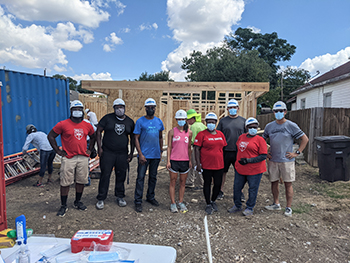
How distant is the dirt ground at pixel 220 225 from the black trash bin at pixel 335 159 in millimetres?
859

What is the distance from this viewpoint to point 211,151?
13.9ft

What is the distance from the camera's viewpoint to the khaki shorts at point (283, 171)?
421cm

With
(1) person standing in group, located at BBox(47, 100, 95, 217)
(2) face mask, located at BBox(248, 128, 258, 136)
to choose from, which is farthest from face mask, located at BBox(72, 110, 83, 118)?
(2) face mask, located at BBox(248, 128, 258, 136)

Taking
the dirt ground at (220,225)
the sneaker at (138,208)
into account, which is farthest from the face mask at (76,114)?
the sneaker at (138,208)

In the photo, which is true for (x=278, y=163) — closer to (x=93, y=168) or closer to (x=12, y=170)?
(x=93, y=168)

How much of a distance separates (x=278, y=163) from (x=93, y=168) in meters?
4.79

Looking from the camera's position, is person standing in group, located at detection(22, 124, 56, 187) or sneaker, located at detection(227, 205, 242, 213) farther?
person standing in group, located at detection(22, 124, 56, 187)

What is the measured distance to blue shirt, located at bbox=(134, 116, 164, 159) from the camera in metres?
A: 4.48

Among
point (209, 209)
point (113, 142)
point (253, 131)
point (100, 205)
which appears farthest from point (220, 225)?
point (113, 142)

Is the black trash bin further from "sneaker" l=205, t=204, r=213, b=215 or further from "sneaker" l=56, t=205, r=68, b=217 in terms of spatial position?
"sneaker" l=56, t=205, r=68, b=217

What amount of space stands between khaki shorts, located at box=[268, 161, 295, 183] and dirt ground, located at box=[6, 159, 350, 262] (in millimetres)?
664

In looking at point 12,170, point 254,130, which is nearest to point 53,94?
point 12,170

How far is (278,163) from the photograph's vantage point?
14.1ft

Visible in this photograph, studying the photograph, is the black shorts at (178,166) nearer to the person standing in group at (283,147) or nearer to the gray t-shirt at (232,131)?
the gray t-shirt at (232,131)
